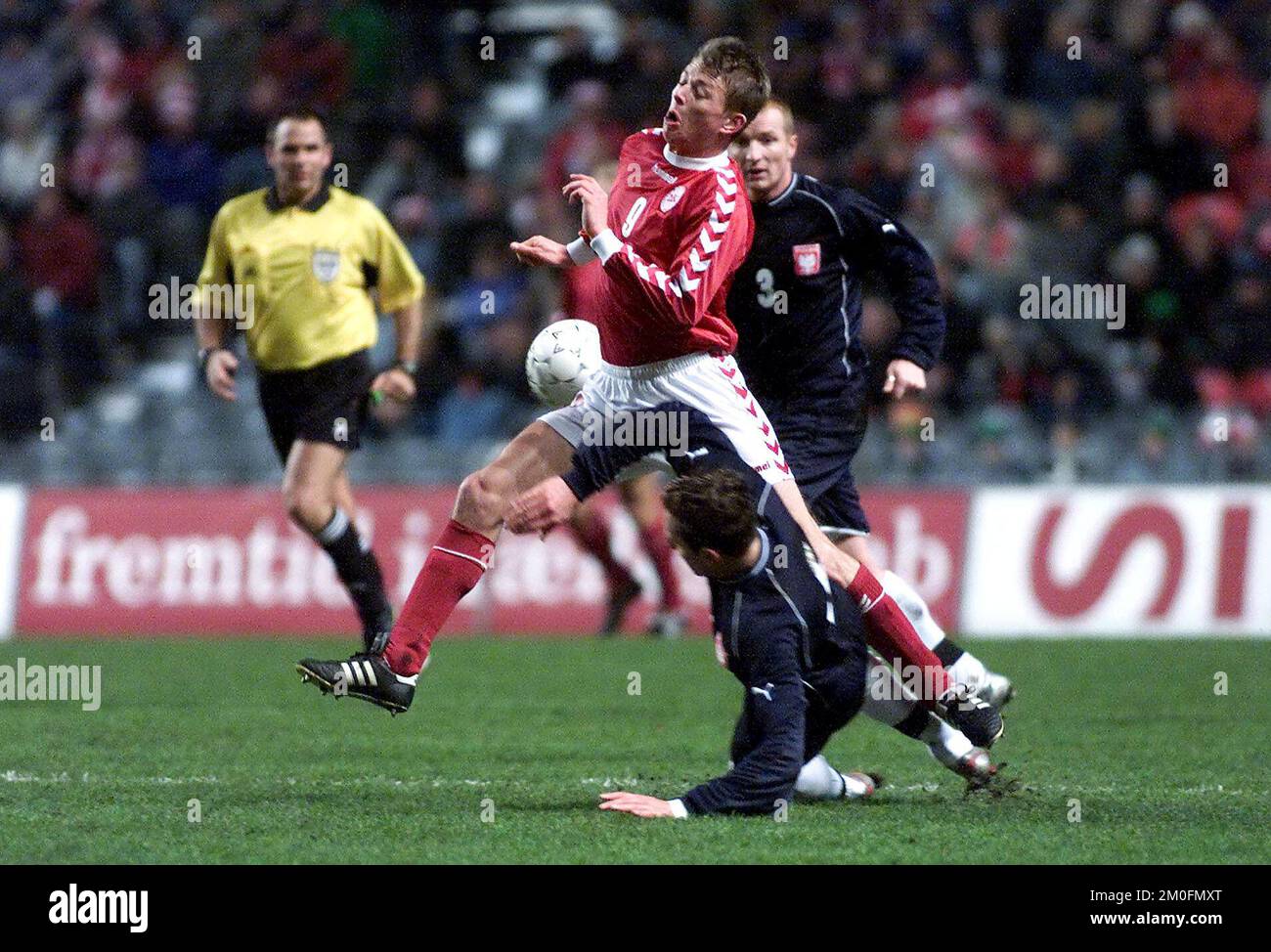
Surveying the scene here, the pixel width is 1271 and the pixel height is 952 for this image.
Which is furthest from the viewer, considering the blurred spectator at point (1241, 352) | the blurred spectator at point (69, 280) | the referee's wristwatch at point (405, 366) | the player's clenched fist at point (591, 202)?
the blurred spectator at point (69, 280)

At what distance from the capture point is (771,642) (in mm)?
5855

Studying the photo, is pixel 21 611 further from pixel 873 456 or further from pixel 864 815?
pixel 864 815

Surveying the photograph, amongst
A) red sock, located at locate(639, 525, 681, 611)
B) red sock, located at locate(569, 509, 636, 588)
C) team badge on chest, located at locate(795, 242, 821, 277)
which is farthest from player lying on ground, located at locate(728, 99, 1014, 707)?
red sock, located at locate(639, 525, 681, 611)

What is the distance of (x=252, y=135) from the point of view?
16.9m

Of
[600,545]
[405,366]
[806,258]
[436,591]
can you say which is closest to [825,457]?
[806,258]

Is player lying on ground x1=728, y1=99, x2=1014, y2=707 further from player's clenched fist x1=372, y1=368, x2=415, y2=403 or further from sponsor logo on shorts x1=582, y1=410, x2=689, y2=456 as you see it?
player's clenched fist x1=372, y1=368, x2=415, y2=403

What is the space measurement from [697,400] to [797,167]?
9478mm

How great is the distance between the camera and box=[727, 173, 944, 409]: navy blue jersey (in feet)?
23.8

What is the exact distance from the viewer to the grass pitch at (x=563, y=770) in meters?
5.40

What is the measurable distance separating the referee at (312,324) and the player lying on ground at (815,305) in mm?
2789

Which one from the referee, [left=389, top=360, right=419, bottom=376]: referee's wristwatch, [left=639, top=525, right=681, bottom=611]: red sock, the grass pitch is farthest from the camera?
[left=639, top=525, right=681, bottom=611]: red sock

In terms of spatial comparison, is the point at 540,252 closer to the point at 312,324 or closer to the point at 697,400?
the point at 697,400

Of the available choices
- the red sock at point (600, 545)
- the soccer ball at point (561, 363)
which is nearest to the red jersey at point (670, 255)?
the soccer ball at point (561, 363)

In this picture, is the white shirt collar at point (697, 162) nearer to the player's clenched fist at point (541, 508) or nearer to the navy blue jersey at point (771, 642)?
the navy blue jersey at point (771, 642)
